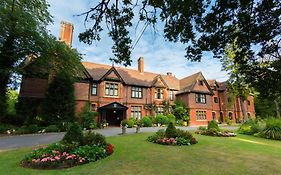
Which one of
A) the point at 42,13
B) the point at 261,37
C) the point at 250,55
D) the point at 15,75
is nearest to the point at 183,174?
the point at 250,55

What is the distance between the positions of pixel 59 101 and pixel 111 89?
8688 mm

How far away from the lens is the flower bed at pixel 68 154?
7125 millimetres

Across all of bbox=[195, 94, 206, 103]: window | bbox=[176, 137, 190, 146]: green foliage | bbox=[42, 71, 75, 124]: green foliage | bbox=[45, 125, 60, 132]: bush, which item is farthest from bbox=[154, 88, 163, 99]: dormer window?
bbox=[176, 137, 190, 146]: green foliage

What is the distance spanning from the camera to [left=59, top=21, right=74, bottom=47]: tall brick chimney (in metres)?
26.3

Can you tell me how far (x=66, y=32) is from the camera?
2667 centimetres

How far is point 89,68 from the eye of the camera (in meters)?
29.3

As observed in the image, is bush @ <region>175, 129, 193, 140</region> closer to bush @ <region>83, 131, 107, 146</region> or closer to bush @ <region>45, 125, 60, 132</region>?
bush @ <region>83, 131, 107, 146</region>

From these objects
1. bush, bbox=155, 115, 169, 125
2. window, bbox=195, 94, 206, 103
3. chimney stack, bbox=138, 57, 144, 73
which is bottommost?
bush, bbox=155, 115, 169, 125

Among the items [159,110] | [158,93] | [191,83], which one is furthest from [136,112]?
[191,83]

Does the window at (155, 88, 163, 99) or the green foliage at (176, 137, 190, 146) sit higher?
the window at (155, 88, 163, 99)

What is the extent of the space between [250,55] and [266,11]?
4.02 ft

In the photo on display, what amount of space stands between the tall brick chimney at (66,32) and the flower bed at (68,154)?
20.0 metres

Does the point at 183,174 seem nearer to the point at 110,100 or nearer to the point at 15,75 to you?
the point at 15,75

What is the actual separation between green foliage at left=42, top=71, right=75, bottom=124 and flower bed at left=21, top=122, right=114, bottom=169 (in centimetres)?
1230
